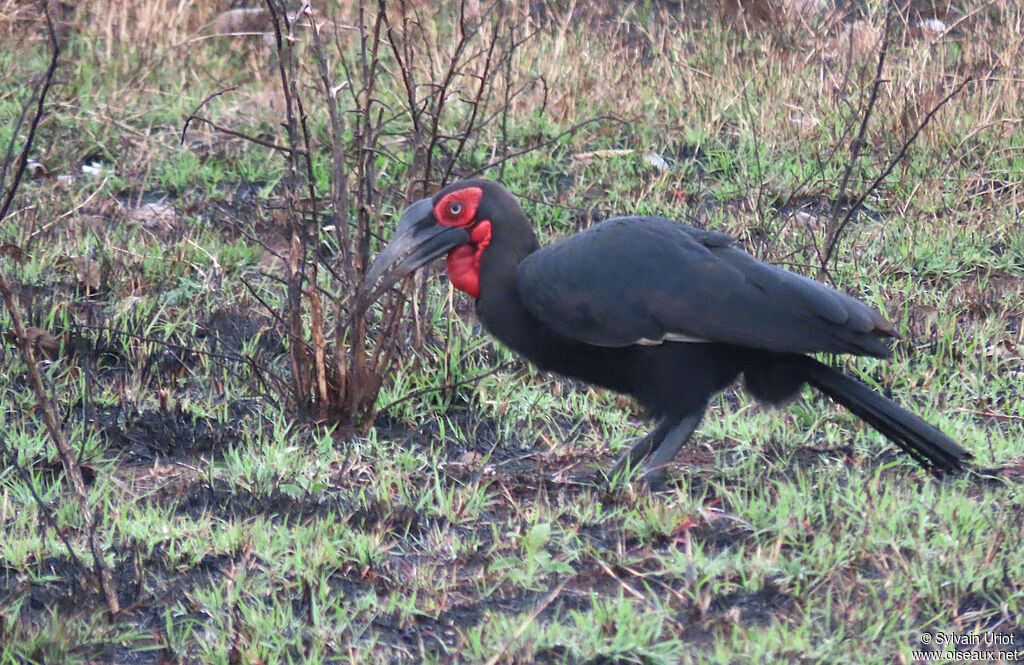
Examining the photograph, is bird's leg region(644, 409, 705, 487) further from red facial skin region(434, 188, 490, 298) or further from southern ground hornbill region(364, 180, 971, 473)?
red facial skin region(434, 188, 490, 298)

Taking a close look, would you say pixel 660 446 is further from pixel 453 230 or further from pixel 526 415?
pixel 453 230

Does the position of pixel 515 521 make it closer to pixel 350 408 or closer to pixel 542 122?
pixel 350 408

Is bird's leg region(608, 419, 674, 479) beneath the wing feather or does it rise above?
beneath

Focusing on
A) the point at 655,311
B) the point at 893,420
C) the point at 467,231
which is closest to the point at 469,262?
the point at 467,231

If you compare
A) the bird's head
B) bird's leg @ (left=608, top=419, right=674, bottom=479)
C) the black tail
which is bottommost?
bird's leg @ (left=608, top=419, right=674, bottom=479)

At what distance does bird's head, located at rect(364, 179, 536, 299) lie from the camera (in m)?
3.27

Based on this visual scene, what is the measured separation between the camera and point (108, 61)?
6.21 meters

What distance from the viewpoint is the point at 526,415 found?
3.79 m

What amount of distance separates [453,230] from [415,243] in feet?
0.35

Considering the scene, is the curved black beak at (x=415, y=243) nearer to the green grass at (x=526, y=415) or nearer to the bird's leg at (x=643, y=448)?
the green grass at (x=526, y=415)

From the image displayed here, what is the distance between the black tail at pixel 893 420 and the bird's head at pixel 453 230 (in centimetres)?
89

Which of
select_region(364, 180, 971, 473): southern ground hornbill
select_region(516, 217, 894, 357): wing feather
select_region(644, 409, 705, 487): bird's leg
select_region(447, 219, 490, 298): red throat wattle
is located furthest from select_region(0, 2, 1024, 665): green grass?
select_region(447, 219, 490, 298): red throat wattle

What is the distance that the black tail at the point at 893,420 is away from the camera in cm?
317

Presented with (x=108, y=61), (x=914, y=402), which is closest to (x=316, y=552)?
(x=914, y=402)
